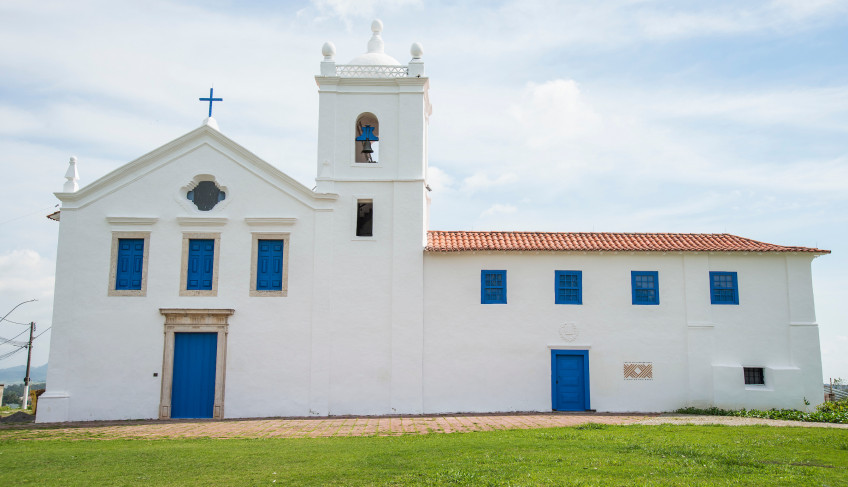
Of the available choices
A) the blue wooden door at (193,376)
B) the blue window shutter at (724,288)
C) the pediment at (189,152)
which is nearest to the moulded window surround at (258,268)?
the pediment at (189,152)

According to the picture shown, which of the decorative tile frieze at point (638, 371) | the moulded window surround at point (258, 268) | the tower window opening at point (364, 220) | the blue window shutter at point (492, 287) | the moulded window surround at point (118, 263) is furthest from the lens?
the tower window opening at point (364, 220)

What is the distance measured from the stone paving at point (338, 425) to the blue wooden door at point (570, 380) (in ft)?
1.74

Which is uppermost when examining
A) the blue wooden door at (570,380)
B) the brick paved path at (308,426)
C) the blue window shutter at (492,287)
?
the blue window shutter at (492,287)

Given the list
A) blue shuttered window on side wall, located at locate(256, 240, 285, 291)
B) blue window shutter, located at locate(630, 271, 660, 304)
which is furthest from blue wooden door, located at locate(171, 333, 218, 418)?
blue window shutter, located at locate(630, 271, 660, 304)

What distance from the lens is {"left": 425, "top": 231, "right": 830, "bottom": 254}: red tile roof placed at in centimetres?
1889

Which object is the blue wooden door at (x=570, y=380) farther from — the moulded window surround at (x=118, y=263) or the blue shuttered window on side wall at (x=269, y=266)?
the moulded window surround at (x=118, y=263)

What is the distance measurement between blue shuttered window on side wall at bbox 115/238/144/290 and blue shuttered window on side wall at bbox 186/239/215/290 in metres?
1.31

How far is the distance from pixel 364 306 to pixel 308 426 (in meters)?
3.81

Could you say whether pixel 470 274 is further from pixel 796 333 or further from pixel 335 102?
pixel 796 333

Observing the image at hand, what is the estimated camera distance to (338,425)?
16016 millimetres

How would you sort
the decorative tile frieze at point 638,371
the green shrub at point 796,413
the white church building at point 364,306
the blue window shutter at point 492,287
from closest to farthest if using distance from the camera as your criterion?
the green shrub at point 796,413 < the white church building at point 364,306 < the decorative tile frieze at point 638,371 < the blue window shutter at point 492,287

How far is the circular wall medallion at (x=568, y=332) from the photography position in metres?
18.6

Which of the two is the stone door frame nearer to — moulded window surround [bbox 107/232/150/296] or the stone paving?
the stone paving

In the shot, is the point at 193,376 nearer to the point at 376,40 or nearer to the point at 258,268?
the point at 258,268
